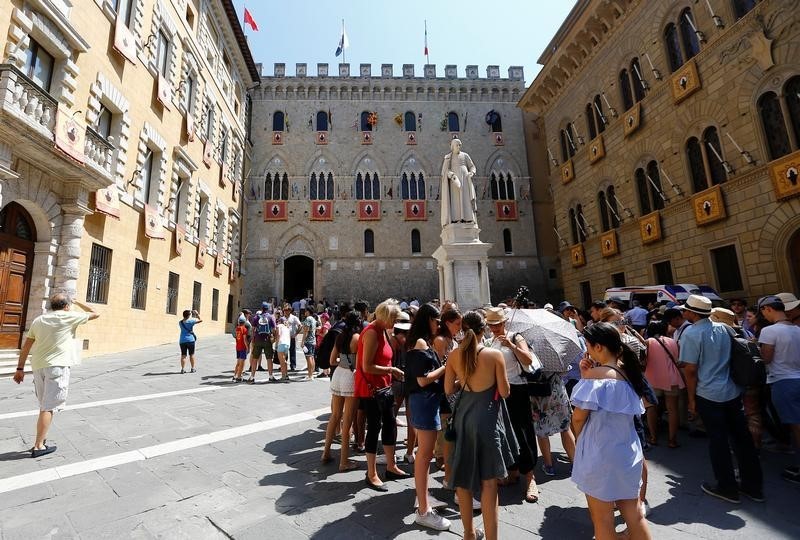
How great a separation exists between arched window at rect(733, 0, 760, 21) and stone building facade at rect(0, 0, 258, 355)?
717 inches

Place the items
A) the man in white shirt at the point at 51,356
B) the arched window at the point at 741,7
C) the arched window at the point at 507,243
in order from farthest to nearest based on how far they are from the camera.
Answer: the arched window at the point at 507,243
the arched window at the point at 741,7
the man in white shirt at the point at 51,356

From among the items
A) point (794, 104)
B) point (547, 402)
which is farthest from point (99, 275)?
point (794, 104)

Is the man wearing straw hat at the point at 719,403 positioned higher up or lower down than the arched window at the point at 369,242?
lower down

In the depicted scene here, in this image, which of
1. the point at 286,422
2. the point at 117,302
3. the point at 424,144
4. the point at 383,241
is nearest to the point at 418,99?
the point at 424,144

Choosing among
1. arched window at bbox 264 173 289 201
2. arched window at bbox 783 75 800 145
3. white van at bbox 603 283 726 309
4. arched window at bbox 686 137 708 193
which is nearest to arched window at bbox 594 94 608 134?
arched window at bbox 686 137 708 193

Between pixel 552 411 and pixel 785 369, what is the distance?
227 centimetres

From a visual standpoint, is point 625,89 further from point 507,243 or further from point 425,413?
point 425,413

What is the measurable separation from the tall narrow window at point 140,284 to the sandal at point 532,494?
44.1 ft

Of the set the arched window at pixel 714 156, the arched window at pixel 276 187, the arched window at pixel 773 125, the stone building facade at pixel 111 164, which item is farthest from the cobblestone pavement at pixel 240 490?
the arched window at pixel 276 187

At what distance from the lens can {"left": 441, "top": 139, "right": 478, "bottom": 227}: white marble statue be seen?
10.1 meters

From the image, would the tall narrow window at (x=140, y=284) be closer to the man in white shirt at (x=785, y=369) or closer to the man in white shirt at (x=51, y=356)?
the man in white shirt at (x=51, y=356)

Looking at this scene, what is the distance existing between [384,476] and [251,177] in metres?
26.1

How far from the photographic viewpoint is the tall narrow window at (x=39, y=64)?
881 cm

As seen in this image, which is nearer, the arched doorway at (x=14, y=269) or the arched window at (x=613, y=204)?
the arched doorway at (x=14, y=269)
